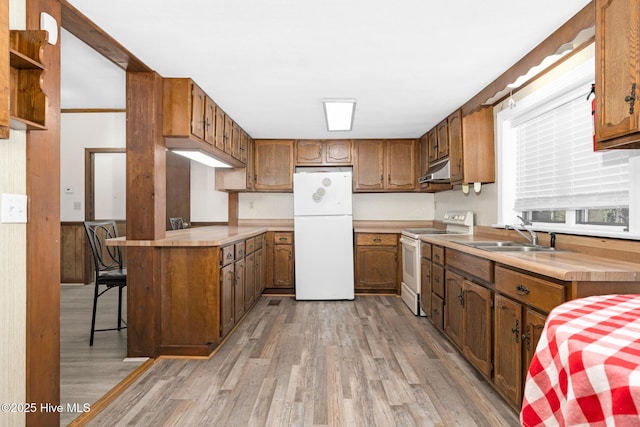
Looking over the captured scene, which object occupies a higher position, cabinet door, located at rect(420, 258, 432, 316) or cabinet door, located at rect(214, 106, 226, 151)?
cabinet door, located at rect(214, 106, 226, 151)

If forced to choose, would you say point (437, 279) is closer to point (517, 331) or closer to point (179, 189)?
point (517, 331)

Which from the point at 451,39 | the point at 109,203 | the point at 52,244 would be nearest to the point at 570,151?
the point at 451,39

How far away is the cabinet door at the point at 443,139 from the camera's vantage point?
12.6ft

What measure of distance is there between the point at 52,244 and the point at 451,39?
2.35 meters

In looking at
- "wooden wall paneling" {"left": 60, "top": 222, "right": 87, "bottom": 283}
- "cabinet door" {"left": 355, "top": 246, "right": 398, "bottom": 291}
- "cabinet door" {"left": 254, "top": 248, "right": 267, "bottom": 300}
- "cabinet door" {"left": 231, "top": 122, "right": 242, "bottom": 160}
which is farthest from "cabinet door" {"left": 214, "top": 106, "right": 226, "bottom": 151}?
"wooden wall paneling" {"left": 60, "top": 222, "right": 87, "bottom": 283}

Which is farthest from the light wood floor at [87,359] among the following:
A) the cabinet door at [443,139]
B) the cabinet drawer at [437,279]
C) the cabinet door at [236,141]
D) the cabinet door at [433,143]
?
the cabinet door at [433,143]

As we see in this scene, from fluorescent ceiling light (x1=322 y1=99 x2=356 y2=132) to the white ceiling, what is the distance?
10 cm

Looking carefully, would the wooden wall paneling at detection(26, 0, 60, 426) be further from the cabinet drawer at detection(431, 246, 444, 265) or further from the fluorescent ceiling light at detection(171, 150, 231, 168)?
the cabinet drawer at detection(431, 246, 444, 265)

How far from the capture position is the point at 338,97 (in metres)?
3.17

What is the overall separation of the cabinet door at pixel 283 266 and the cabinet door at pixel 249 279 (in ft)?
2.29

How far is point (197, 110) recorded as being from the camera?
9.46 ft

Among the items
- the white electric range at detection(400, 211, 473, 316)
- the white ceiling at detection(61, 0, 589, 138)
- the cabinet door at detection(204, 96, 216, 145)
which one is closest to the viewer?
the white ceiling at detection(61, 0, 589, 138)

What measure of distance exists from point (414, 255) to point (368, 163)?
158 cm

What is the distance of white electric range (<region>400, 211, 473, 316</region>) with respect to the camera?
151 inches
